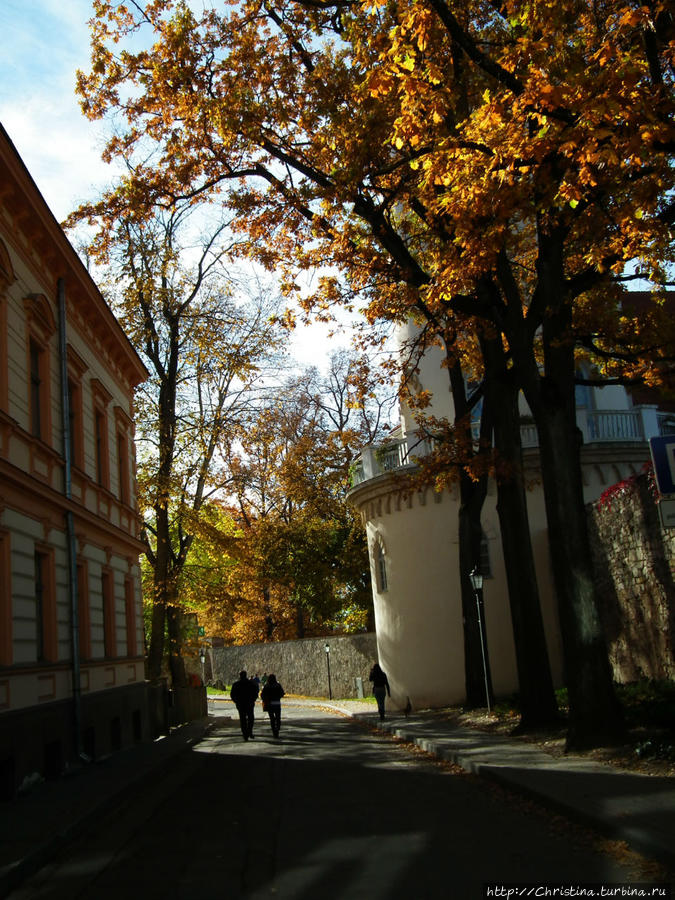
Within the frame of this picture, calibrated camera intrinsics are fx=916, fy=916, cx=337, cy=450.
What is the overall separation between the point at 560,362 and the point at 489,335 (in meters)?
2.73

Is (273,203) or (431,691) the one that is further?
(431,691)

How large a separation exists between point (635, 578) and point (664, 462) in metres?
11.1

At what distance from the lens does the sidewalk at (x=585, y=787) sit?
702cm

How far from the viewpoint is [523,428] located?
1077 inches

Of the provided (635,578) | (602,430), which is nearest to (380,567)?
(602,430)

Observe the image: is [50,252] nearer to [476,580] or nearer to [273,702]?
[476,580]

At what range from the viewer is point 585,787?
9.26 meters

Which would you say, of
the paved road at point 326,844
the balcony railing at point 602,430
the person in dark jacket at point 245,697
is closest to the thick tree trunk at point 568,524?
the paved road at point 326,844

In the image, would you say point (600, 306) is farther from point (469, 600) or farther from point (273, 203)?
point (469, 600)

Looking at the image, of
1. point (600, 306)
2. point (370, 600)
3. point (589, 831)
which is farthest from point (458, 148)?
point (370, 600)

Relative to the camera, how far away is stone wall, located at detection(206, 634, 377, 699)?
3984 centimetres

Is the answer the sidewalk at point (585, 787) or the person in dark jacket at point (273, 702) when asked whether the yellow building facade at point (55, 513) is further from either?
the sidewalk at point (585, 787)

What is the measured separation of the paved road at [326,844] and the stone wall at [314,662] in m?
26.1

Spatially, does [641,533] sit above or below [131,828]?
above
